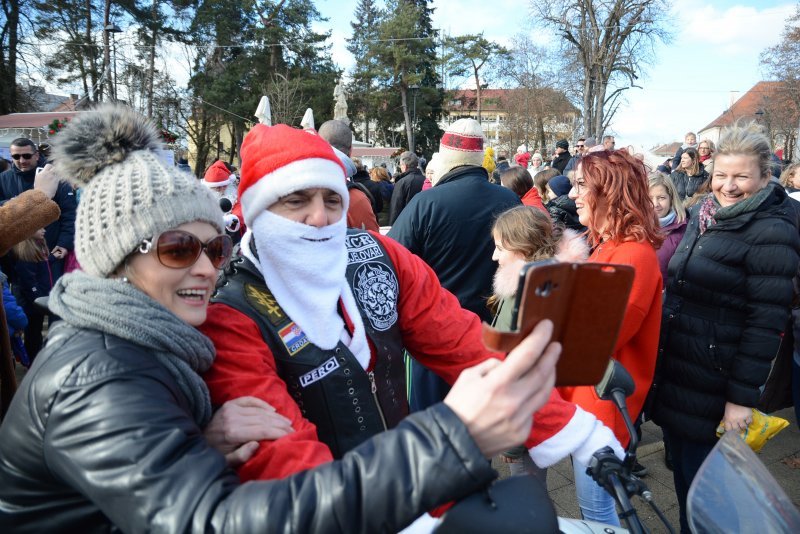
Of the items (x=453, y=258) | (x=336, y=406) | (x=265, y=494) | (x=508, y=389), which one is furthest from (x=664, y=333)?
(x=265, y=494)

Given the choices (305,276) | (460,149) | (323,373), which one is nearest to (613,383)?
(323,373)

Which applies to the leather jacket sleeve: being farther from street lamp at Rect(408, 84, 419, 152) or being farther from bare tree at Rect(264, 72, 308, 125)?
street lamp at Rect(408, 84, 419, 152)

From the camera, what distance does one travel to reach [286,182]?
1564 millimetres

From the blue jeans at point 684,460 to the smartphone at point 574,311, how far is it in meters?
2.18

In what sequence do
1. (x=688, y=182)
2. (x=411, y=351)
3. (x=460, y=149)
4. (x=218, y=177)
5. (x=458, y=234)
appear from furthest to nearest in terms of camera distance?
(x=688, y=182)
(x=218, y=177)
(x=460, y=149)
(x=458, y=234)
(x=411, y=351)

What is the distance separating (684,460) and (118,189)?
117 inches

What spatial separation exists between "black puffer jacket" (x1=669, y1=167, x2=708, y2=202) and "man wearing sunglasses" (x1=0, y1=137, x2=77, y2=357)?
7.70 meters

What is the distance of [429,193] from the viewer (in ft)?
12.3

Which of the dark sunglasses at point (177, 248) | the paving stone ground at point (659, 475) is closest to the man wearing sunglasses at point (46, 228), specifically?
the paving stone ground at point (659, 475)

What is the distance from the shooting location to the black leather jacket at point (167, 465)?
917mm

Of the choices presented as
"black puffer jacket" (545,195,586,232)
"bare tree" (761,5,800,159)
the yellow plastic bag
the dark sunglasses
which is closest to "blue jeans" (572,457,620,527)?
the yellow plastic bag

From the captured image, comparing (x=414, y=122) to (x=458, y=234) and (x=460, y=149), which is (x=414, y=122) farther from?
(x=458, y=234)

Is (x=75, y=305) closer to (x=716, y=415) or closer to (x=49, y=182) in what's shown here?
(x=49, y=182)

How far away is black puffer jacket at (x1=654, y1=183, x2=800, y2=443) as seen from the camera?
2.57m
